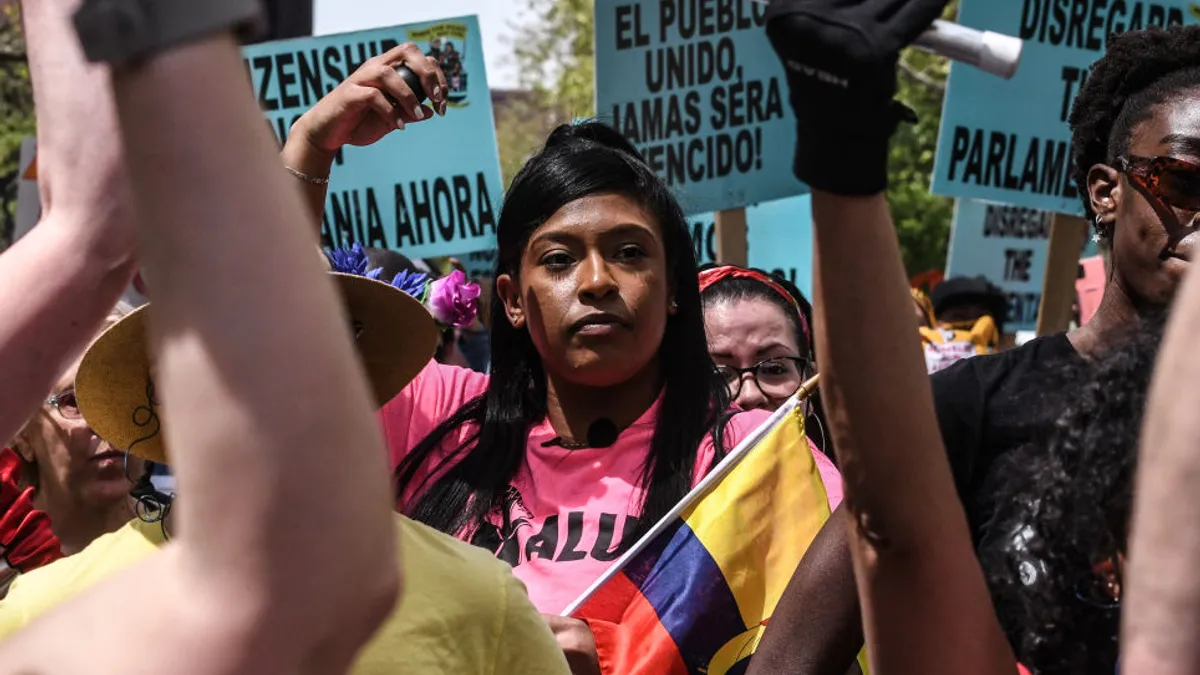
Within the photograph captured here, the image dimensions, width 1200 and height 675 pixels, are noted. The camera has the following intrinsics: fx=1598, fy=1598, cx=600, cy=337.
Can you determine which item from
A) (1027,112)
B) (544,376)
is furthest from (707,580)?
(1027,112)

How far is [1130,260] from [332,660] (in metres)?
1.64

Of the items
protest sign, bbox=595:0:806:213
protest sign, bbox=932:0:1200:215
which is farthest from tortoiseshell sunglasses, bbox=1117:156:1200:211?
protest sign, bbox=932:0:1200:215

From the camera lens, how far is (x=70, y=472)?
364 cm

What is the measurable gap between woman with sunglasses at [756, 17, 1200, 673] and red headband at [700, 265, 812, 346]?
1735 mm

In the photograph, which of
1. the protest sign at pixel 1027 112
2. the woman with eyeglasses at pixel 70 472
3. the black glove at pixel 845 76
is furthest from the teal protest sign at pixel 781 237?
the black glove at pixel 845 76

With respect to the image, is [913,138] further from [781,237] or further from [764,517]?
[764,517]

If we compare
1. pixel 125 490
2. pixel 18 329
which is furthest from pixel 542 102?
pixel 18 329

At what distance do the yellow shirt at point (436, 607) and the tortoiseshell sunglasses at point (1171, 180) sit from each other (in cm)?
114

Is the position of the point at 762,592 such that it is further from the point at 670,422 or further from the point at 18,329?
the point at 18,329

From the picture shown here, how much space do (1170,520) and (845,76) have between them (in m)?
0.41

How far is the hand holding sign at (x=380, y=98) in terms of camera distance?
3.10 m

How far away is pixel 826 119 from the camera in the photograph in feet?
4.14

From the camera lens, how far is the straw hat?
7.27ft

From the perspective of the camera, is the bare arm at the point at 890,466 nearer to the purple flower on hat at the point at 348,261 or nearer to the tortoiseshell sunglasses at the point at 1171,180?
the tortoiseshell sunglasses at the point at 1171,180
